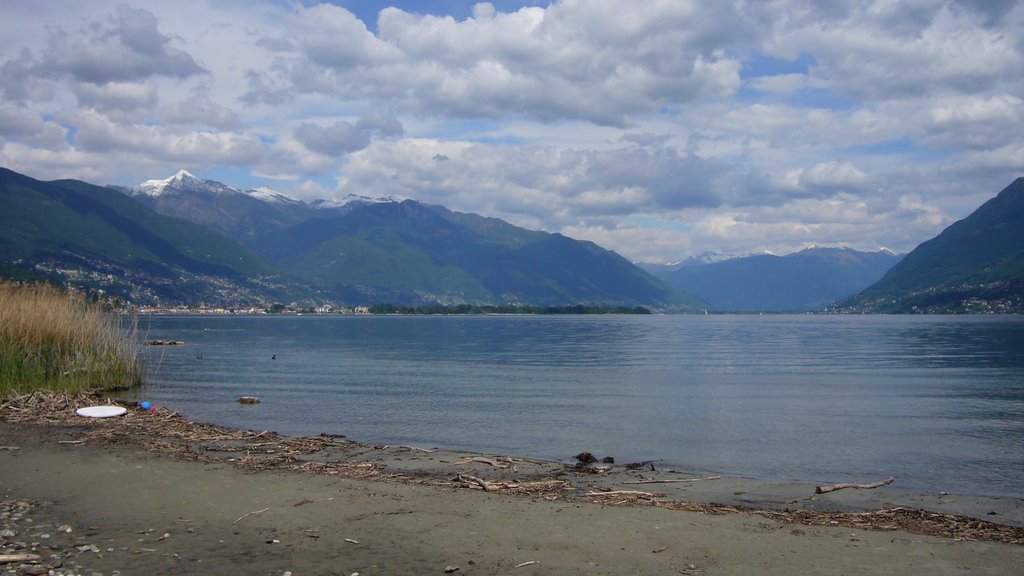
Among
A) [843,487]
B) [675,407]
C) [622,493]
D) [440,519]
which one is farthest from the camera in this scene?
[675,407]

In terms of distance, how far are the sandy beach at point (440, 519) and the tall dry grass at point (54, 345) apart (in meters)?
11.0

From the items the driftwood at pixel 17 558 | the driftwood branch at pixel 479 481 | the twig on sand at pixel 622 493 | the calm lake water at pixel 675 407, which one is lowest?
the calm lake water at pixel 675 407

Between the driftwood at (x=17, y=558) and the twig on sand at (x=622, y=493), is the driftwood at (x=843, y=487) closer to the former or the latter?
the twig on sand at (x=622, y=493)

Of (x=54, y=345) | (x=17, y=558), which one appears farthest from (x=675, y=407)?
(x=17, y=558)

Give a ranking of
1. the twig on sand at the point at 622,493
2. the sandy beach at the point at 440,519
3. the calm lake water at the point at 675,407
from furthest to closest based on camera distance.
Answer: the calm lake water at the point at 675,407 < the twig on sand at the point at 622,493 < the sandy beach at the point at 440,519

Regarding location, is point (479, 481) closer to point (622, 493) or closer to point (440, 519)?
point (622, 493)

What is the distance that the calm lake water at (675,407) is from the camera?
2655 cm

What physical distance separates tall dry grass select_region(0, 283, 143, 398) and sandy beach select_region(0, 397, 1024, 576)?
11.0 metres

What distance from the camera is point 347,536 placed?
13469mm

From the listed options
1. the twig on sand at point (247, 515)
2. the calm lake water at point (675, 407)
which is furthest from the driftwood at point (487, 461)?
the twig on sand at point (247, 515)

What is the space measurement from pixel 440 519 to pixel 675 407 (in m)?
27.7

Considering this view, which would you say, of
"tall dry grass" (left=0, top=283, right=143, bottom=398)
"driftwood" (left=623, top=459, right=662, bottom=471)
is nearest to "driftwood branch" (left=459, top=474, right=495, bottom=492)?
"driftwood" (left=623, top=459, right=662, bottom=471)

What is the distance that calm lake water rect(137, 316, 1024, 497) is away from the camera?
87.1 ft

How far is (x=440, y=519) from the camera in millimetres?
14883
